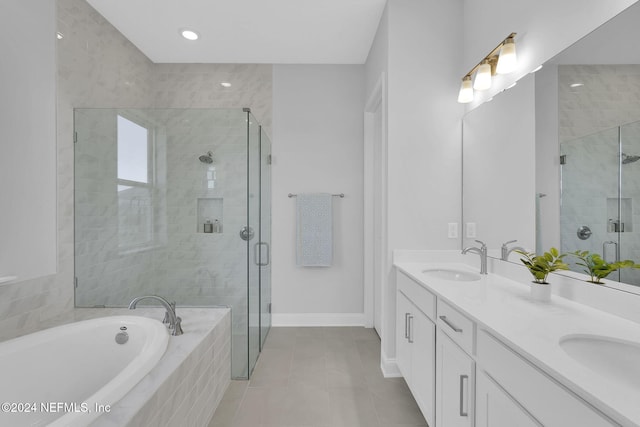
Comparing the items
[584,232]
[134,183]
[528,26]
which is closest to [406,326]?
[584,232]

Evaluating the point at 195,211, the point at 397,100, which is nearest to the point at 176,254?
the point at 195,211

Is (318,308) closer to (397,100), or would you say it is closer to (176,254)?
(176,254)

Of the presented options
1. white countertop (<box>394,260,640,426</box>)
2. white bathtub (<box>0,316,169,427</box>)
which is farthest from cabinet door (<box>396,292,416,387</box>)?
white bathtub (<box>0,316,169,427</box>)

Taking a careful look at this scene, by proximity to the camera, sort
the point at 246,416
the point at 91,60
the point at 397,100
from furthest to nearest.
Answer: the point at 91,60
the point at 397,100
the point at 246,416

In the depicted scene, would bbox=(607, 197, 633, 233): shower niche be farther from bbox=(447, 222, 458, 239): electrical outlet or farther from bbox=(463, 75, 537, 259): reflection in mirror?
bbox=(447, 222, 458, 239): electrical outlet

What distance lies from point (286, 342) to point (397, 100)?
227 centimetres

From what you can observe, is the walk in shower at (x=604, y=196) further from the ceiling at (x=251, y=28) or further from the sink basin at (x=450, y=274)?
the ceiling at (x=251, y=28)

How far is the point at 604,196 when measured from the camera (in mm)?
1111

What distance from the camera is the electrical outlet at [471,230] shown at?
2051 mm

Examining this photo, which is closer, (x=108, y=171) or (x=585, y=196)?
(x=585, y=196)

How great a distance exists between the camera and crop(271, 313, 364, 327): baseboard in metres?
3.15

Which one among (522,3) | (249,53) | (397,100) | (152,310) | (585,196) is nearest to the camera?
(585,196)

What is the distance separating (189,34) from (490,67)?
96.1 inches

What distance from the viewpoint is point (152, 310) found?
200 centimetres
